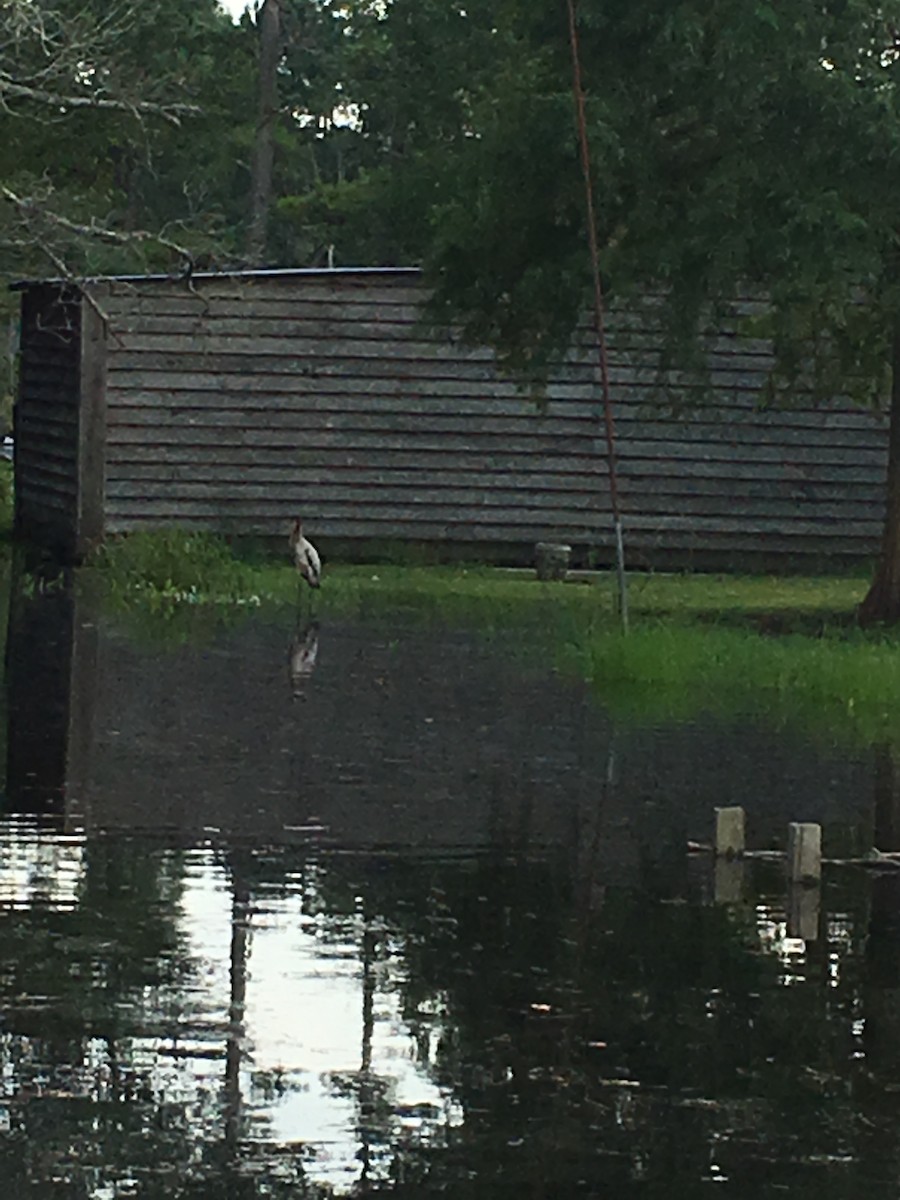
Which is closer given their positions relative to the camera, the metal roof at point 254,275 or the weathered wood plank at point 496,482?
the metal roof at point 254,275

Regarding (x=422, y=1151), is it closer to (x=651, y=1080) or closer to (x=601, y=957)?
(x=651, y=1080)

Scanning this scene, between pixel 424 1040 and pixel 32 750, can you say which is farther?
pixel 32 750

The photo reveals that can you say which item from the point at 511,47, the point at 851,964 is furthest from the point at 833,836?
the point at 511,47

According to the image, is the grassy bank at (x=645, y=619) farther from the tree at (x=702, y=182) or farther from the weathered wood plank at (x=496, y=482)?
the tree at (x=702, y=182)

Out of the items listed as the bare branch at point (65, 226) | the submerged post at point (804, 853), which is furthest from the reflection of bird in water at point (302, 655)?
the submerged post at point (804, 853)

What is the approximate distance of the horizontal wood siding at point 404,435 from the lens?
32406mm

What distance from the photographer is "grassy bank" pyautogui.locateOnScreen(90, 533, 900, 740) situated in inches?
740

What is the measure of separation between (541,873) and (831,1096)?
151 inches

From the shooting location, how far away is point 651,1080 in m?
8.32

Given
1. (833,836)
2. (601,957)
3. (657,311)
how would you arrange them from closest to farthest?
(601,957) → (833,836) → (657,311)

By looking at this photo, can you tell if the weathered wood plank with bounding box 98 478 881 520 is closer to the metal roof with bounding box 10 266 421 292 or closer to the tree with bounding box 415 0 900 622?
the metal roof with bounding box 10 266 421 292

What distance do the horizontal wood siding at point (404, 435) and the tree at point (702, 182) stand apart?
6.45m

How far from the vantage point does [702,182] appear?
2409cm

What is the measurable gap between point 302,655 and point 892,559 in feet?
20.4
